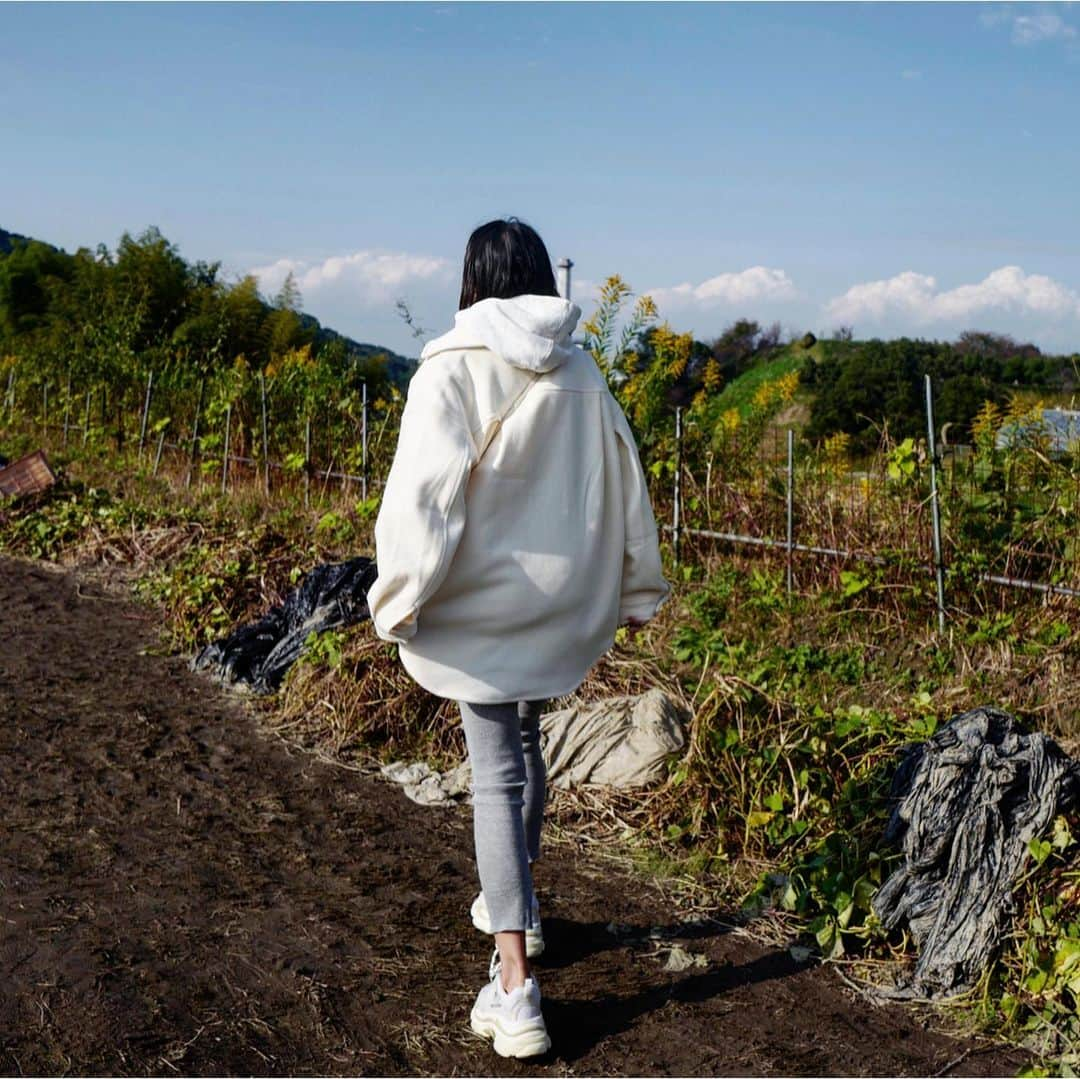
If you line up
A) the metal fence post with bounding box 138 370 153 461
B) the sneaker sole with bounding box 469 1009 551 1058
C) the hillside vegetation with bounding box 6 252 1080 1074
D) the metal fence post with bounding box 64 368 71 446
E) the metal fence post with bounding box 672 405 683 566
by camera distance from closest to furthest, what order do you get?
the sneaker sole with bounding box 469 1009 551 1058, the hillside vegetation with bounding box 6 252 1080 1074, the metal fence post with bounding box 672 405 683 566, the metal fence post with bounding box 138 370 153 461, the metal fence post with bounding box 64 368 71 446

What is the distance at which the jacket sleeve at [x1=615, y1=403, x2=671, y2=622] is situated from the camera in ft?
8.56

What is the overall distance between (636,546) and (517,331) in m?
0.54

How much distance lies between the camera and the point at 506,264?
8.27ft

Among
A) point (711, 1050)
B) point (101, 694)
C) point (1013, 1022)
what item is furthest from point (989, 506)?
point (101, 694)

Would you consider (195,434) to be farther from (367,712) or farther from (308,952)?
(308,952)

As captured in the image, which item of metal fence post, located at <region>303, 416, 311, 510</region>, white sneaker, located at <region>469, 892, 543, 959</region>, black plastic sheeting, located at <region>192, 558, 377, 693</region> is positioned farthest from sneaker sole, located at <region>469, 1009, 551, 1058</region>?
metal fence post, located at <region>303, 416, 311, 510</region>

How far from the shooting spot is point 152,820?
12.6 feet

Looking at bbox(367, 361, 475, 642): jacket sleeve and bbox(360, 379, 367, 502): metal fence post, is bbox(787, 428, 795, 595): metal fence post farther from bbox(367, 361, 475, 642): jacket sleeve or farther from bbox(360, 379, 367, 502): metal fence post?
bbox(367, 361, 475, 642): jacket sleeve

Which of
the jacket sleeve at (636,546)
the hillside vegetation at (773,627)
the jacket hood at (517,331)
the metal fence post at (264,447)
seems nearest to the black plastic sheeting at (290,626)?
the hillside vegetation at (773,627)

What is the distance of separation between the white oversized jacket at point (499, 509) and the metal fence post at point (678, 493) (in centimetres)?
408

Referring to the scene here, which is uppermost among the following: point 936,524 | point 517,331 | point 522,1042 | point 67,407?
point 67,407

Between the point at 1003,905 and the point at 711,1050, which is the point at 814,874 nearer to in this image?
the point at 1003,905

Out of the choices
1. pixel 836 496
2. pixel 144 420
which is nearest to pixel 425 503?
pixel 836 496

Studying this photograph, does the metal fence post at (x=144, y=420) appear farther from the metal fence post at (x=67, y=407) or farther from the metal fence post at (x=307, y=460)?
the metal fence post at (x=307, y=460)
